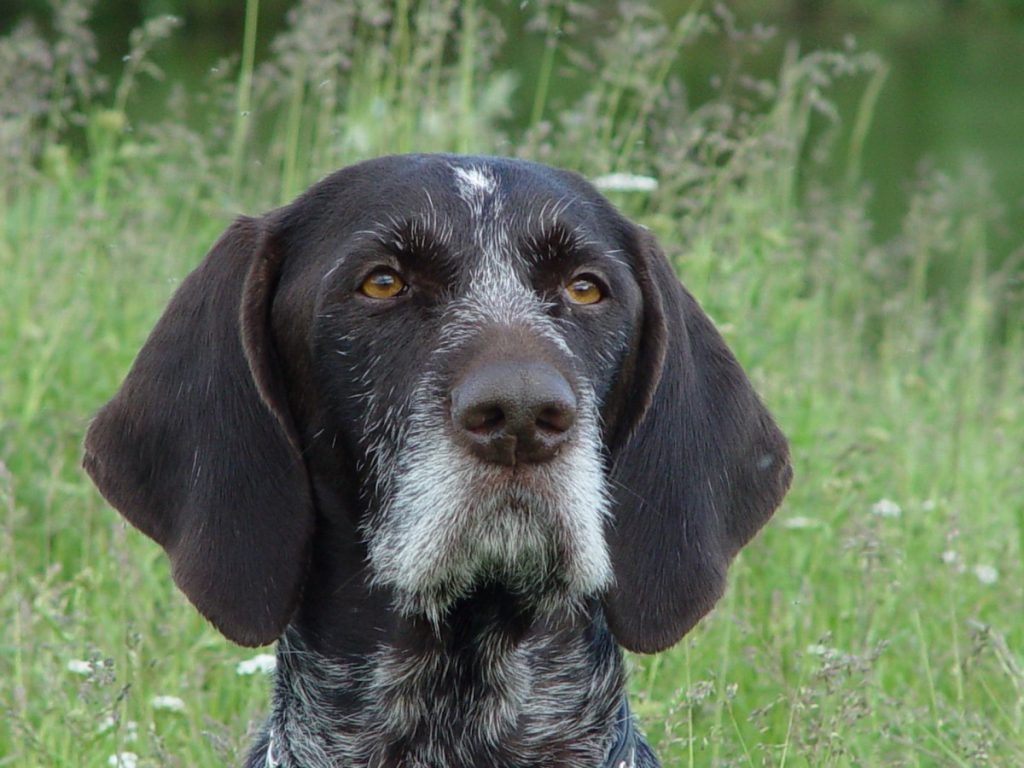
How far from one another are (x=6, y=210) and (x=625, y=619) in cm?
449

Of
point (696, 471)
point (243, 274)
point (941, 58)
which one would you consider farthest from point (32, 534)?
point (941, 58)

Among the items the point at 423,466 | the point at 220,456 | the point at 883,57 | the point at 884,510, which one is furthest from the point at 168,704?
the point at 883,57

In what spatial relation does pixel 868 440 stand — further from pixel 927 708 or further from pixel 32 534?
pixel 32 534

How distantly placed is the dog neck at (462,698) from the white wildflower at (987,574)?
6.00ft

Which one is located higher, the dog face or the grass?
the dog face

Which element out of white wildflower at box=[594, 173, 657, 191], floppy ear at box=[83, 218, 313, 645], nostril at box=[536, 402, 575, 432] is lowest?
white wildflower at box=[594, 173, 657, 191]

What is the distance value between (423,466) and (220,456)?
1.57 feet

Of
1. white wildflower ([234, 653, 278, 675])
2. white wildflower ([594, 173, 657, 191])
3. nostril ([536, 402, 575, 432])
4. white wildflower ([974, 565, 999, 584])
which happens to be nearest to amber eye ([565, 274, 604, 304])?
nostril ([536, 402, 575, 432])

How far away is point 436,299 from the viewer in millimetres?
2967

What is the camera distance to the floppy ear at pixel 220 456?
120 inches

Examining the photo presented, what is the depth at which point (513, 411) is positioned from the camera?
102 inches

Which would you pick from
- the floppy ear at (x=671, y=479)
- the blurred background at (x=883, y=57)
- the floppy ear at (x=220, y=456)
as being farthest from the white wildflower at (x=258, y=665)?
the blurred background at (x=883, y=57)

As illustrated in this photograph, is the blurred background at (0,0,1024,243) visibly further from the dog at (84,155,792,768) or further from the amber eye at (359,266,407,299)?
the amber eye at (359,266,407,299)

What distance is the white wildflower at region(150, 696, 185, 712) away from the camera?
3.78 meters
